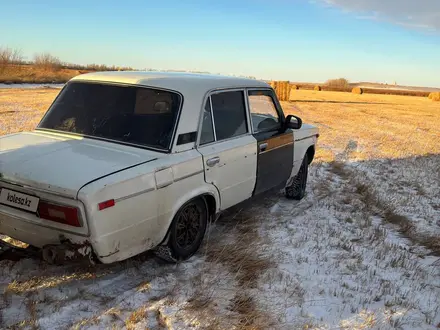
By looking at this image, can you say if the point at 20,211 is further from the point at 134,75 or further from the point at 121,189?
the point at 134,75

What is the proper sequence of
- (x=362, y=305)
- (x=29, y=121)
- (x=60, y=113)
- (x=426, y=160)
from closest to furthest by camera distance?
(x=362, y=305)
(x=60, y=113)
(x=426, y=160)
(x=29, y=121)

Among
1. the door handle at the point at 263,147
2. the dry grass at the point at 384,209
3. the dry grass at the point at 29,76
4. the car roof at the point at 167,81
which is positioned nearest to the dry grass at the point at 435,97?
the dry grass at the point at 29,76

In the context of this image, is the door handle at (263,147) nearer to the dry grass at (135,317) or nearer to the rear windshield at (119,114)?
the rear windshield at (119,114)

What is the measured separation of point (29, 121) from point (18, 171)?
10.5m

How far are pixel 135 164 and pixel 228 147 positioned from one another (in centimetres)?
123

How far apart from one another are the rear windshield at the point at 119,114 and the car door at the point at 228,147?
A: 0.39 m

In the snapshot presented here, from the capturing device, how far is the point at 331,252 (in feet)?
15.3

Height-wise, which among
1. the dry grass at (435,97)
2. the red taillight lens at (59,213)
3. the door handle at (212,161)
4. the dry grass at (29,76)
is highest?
the dry grass at (29,76)

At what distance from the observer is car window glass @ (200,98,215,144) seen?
4.12 m

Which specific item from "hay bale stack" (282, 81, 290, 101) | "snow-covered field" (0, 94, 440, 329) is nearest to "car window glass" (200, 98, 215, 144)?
"snow-covered field" (0, 94, 440, 329)

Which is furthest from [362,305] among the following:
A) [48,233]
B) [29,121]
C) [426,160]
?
[29,121]

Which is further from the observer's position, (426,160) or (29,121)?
(29,121)

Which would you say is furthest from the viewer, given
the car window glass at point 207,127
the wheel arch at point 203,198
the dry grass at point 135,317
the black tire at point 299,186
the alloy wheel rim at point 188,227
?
the black tire at point 299,186

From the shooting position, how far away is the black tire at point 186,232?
3850 millimetres
